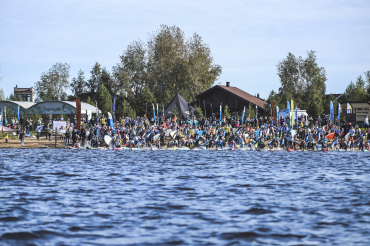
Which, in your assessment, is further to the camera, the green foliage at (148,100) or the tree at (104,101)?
the tree at (104,101)

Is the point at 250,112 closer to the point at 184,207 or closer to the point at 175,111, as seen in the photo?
the point at 175,111

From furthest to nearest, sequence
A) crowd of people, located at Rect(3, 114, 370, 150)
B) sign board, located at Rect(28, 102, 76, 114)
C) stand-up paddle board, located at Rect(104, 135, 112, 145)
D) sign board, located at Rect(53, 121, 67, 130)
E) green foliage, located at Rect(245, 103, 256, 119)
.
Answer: sign board, located at Rect(28, 102, 76, 114), green foliage, located at Rect(245, 103, 256, 119), sign board, located at Rect(53, 121, 67, 130), stand-up paddle board, located at Rect(104, 135, 112, 145), crowd of people, located at Rect(3, 114, 370, 150)

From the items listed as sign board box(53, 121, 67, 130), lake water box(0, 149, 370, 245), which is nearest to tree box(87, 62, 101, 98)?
sign board box(53, 121, 67, 130)

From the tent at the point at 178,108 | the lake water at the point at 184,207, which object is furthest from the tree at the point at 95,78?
the lake water at the point at 184,207

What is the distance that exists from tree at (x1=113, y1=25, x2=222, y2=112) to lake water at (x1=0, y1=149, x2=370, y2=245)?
172 feet

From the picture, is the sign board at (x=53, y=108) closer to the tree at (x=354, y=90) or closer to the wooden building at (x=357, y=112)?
the wooden building at (x=357, y=112)

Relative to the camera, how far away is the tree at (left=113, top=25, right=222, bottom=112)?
72.8 metres

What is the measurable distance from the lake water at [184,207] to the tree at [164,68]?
172 ft

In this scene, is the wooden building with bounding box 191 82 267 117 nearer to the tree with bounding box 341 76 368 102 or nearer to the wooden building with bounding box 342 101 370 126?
the wooden building with bounding box 342 101 370 126

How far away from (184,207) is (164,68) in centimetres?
6208

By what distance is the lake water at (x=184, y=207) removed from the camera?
30.3 feet

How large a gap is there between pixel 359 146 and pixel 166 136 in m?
17.5

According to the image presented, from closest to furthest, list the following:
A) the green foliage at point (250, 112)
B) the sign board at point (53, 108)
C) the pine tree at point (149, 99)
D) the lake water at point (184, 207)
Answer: the lake water at point (184, 207) → the green foliage at point (250, 112) → the sign board at point (53, 108) → the pine tree at point (149, 99)

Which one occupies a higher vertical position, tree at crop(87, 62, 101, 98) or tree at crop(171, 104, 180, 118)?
tree at crop(87, 62, 101, 98)
